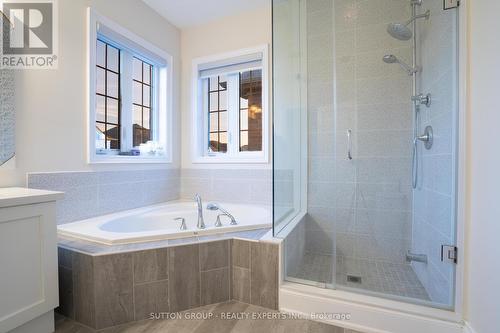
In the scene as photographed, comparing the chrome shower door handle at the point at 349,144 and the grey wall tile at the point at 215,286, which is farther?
the chrome shower door handle at the point at 349,144

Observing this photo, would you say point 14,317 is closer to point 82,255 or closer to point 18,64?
point 82,255

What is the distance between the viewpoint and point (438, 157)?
61.0 inches

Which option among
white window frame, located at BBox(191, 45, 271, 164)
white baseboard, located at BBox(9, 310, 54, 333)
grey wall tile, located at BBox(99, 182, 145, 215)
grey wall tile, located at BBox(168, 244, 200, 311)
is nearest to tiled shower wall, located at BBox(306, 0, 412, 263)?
white window frame, located at BBox(191, 45, 271, 164)

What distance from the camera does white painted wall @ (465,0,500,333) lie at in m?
1.02

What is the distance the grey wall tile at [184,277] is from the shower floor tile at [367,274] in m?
0.61

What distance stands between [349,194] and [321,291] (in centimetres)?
100

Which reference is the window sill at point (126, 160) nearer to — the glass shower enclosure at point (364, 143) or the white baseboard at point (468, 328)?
the glass shower enclosure at point (364, 143)

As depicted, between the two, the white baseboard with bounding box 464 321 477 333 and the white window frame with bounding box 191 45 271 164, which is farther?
the white window frame with bounding box 191 45 271 164

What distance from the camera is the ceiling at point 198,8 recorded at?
8.05 ft

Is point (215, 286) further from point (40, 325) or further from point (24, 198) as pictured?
point (24, 198)

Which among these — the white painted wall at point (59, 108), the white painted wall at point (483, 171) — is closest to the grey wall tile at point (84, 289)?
the white painted wall at point (59, 108)

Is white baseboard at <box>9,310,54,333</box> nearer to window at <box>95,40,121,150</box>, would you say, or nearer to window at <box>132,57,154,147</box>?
window at <box>95,40,121,150</box>

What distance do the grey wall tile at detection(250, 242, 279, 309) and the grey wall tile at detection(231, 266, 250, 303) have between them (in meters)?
0.03

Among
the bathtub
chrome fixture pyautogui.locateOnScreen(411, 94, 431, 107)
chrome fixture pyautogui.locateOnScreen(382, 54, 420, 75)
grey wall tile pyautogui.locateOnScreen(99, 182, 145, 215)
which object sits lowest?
the bathtub
